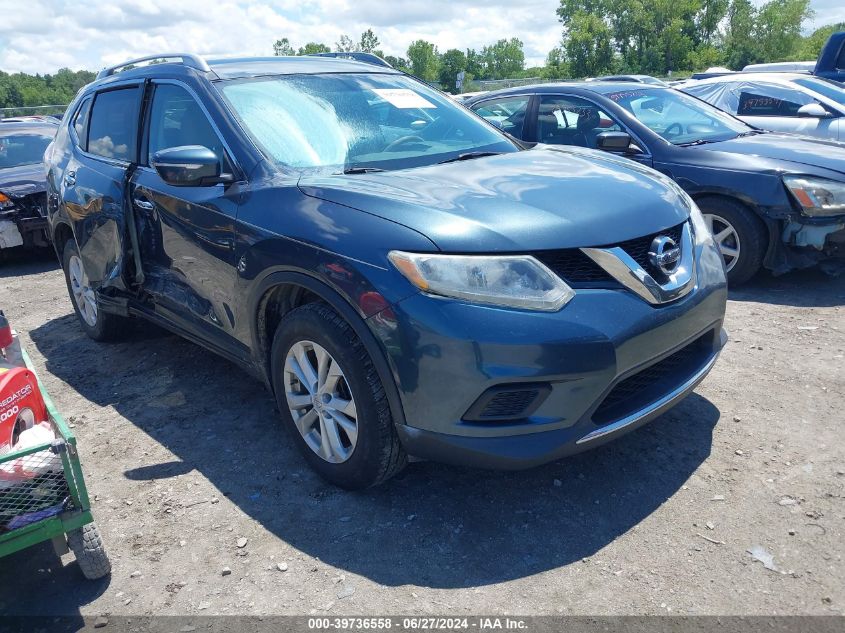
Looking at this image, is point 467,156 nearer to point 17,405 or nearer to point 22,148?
point 17,405

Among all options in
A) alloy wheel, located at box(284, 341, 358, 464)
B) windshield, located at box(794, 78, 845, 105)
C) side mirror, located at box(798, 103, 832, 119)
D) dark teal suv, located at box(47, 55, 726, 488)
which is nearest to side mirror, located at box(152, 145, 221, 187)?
dark teal suv, located at box(47, 55, 726, 488)

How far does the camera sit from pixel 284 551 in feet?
8.90

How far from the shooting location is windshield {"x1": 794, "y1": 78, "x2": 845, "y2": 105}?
8.60 metres

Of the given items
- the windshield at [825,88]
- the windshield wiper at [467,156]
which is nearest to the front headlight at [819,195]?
the windshield wiper at [467,156]

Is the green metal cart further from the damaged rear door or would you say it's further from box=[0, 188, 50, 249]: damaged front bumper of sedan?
box=[0, 188, 50, 249]: damaged front bumper of sedan

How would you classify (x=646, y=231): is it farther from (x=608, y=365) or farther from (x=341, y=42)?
(x=341, y=42)

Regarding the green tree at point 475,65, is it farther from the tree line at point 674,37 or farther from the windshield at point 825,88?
the windshield at point 825,88

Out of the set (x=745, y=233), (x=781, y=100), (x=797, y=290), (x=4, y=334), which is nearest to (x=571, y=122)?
(x=745, y=233)

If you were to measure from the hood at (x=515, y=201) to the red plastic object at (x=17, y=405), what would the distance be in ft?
4.31

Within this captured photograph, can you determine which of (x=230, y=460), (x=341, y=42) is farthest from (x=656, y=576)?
(x=341, y=42)

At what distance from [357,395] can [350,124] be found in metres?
1.48

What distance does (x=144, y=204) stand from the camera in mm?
3873

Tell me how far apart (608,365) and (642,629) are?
0.86 meters

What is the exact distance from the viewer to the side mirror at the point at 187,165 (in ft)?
10.1
